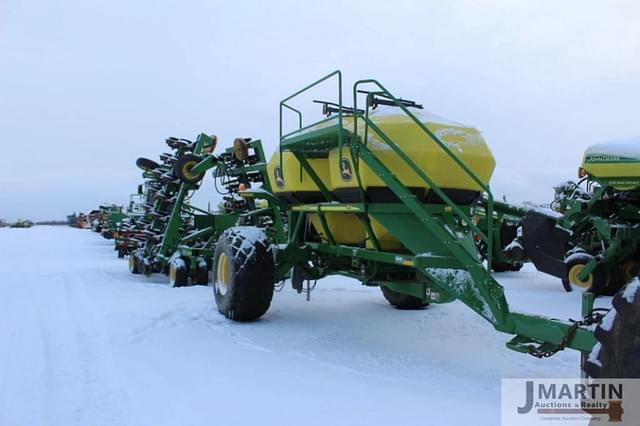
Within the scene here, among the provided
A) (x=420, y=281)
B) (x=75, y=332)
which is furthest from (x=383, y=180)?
(x=75, y=332)

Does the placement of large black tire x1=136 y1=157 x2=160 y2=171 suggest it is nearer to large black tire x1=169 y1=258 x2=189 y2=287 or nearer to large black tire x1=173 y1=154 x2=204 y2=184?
Result: large black tire x1=173 y1=154 x2=204 y2=184

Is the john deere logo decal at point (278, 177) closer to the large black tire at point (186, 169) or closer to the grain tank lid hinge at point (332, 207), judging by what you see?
the grain tank lid hinge at point (332, 207)

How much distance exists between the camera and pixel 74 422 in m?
3.22

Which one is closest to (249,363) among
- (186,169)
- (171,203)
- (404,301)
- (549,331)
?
(549,331)

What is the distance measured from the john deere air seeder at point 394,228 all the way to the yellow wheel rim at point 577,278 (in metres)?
2.80

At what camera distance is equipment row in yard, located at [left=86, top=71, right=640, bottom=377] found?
3.71m

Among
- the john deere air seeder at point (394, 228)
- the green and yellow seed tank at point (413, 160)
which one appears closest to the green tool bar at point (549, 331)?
the john deere air seeder at point (394, 228)

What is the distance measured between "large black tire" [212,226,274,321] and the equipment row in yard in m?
0.01

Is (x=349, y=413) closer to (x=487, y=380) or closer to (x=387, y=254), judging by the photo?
(x=487, y=380)

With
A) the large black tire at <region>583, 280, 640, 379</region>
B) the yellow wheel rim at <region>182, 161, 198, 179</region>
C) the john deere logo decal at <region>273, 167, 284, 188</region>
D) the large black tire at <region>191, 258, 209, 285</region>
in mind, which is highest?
the yellow wheel rim at <region>182, 161, 198, 179</region>

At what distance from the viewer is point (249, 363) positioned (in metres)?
4.54

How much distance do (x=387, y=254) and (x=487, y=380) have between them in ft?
4.37

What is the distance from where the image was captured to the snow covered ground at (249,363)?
11.3 ft

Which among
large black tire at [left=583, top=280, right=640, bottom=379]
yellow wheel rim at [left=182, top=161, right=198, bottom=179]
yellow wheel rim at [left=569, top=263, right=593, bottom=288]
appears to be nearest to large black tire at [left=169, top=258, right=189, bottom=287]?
yellow wheel rim at [left=182, top=161, right=198, bottom=179]
